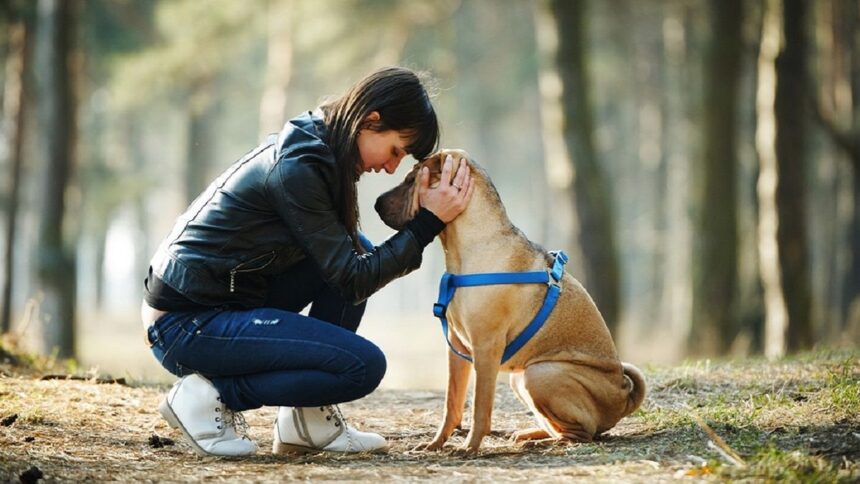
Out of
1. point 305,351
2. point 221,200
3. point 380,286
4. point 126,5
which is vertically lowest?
point 305,351

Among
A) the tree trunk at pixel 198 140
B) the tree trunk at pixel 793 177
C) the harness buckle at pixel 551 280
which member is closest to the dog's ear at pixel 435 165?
the harness buckle at pixel 551 280

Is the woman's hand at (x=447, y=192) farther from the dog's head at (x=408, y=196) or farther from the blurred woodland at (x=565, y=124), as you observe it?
the blurred woodland at (x=565, y=124)

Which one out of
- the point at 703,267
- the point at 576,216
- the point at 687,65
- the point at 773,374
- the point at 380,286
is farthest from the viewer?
the point at 687,65

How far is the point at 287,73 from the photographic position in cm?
2183

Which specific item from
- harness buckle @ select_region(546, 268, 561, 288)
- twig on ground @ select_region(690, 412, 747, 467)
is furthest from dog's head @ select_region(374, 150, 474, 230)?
twig on ground @ select_region(690, 412, 747, 467)

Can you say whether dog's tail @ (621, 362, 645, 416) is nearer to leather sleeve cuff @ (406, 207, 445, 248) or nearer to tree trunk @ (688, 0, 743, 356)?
leather sleeve cuff @ (406, 207, 445, 248)

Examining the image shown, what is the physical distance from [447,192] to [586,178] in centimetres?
641

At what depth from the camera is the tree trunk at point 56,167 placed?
34.9 ft

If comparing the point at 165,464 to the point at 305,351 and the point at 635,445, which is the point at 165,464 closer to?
the point at 305,351

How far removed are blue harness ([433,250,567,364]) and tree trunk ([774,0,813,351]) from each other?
6.85 meters

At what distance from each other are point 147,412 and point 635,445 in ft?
10.4

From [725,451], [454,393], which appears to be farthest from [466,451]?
[725,451]

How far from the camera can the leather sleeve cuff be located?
4.60 metres

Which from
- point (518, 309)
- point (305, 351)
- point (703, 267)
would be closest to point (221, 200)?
point (305, 351)
